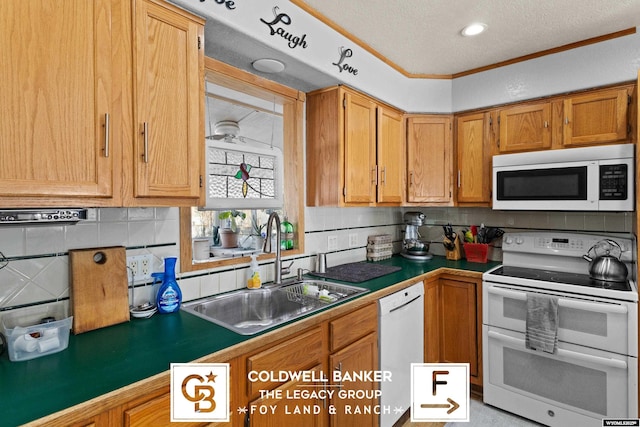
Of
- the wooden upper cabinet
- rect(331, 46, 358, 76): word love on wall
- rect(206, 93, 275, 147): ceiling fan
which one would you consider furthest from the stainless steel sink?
rect(331, 46, 358, 76): word love on wall

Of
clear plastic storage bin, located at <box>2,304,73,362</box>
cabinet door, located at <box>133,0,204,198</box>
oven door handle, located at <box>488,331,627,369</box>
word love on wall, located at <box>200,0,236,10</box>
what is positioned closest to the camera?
clear plastic storage bin, located at <box>2,304,73,362</box>

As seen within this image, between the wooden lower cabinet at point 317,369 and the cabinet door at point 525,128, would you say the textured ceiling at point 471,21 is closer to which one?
the cabinet door at point 525,128

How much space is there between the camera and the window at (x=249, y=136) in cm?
177

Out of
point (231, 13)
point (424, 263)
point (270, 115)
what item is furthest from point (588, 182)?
point (231, 13)

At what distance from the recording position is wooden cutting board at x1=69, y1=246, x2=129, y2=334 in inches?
50.1

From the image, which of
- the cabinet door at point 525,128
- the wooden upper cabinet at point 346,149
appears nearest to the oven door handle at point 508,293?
the wooden upper cabinet at point 346,149

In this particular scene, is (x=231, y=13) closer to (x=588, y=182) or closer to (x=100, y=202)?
(x=100, y=202)

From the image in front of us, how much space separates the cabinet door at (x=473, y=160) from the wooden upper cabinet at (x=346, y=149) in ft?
2.15

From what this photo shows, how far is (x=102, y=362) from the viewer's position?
104cm

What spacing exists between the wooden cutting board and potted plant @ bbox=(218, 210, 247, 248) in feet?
2.01

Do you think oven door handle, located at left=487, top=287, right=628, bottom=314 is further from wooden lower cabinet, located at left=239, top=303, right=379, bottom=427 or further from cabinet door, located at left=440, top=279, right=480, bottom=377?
wooden lower cabinet, located at left=239, top=303, right=379, bottom=427

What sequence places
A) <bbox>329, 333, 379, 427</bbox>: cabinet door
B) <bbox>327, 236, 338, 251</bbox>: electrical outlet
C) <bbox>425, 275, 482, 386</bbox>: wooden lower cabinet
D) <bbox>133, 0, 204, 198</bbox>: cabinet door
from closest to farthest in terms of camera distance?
<bbox>133, 0, 204, 198</bbox>: cabinet door → <bbox>329, 333, 379, 427</bbox>: cabinet door → <bbox>425, 275, 482, 386</bbox>: wooden lower cabinet → <bbox>327, 236, 338, 251</bbox>: electrical outlet

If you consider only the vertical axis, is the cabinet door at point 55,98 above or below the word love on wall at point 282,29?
below

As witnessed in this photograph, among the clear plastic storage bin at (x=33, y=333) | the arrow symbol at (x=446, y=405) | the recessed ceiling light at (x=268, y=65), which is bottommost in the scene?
the arrow symbol at (x=446, y=405)
